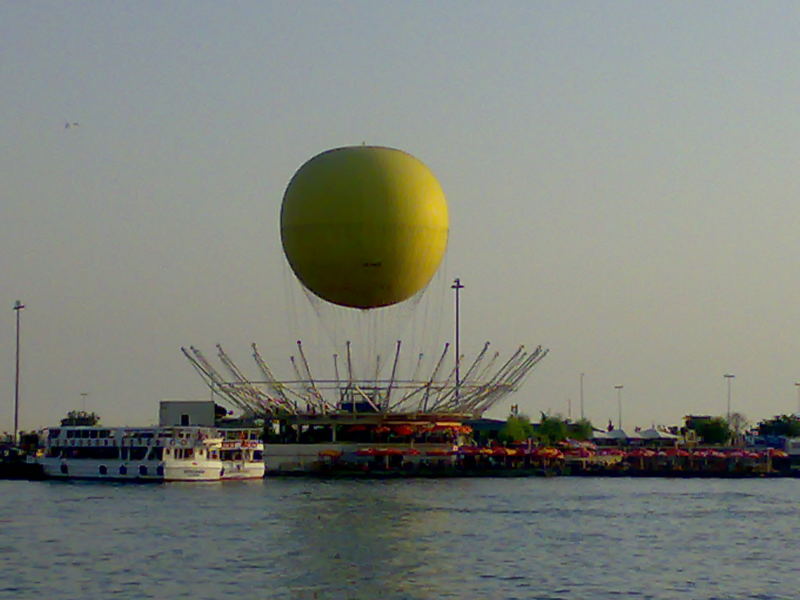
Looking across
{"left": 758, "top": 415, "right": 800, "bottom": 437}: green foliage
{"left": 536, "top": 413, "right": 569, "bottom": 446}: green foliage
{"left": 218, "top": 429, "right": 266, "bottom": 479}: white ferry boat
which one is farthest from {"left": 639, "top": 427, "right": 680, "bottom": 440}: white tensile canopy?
{"left": 218, "top": 429, "right": 266, "bottom": 479}: white ferry boat

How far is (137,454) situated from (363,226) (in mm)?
19677

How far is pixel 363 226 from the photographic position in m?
83.2

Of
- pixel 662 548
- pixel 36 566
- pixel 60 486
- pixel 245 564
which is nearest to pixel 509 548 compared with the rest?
pixel 662 548

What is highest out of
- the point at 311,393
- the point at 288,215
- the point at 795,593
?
the point at 288,215

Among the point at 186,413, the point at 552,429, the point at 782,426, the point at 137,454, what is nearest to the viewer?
the point at 137,454

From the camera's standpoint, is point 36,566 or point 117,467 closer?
point 36,566

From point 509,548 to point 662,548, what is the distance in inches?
195

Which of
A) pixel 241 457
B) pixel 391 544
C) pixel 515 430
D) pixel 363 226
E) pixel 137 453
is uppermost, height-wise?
pixel 363 226

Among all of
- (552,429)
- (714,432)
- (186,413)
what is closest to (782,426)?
(714,432)

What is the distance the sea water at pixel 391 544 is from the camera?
40.1 meters

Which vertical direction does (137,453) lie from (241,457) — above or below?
above

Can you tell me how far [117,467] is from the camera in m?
90.2

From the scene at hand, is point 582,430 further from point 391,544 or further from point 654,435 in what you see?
point 391,544

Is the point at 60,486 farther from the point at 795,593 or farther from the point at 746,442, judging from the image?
the point at 746,442
